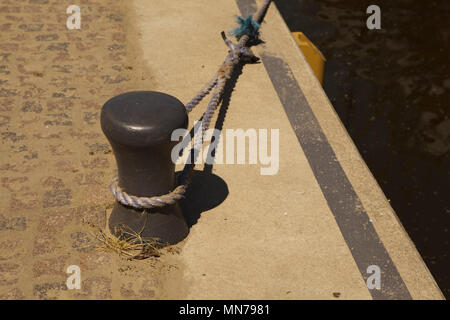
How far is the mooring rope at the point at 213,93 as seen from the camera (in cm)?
367

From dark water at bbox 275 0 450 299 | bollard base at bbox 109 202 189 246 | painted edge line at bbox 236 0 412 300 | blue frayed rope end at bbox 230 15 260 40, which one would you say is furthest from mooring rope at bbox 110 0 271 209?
dark water at bbox 275 0 450 299

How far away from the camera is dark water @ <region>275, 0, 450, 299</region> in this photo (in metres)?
6.10

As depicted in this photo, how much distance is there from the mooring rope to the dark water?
189 centimetres

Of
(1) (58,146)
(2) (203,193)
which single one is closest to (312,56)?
(2) (203,193)

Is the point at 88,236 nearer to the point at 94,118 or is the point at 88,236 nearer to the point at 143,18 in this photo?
the point at 94,118

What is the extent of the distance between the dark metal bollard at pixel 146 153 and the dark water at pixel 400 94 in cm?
308

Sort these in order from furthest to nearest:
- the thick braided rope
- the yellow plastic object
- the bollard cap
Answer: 1. the yellow plastic object
2. the thick braided rope
3. the bollard cap

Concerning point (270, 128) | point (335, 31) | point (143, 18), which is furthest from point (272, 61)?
point (335, 31)

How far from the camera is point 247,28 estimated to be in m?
6.04

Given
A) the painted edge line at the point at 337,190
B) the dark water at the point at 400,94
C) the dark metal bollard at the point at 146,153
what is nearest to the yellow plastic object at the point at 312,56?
the dark water at the point at 400,94

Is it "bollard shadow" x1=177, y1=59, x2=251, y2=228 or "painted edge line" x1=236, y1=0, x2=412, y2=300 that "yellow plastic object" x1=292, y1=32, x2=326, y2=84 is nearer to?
"painted edge line" x1=236, y1=0, x2=412, y2=300

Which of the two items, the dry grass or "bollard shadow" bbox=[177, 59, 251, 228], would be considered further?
"bollard shadow" bbox=[177, 59, 251, 228]

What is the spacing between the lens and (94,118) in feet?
16.5

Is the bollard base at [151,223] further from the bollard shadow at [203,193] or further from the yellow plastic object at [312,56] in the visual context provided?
the yellow plastic object at [312,56]
